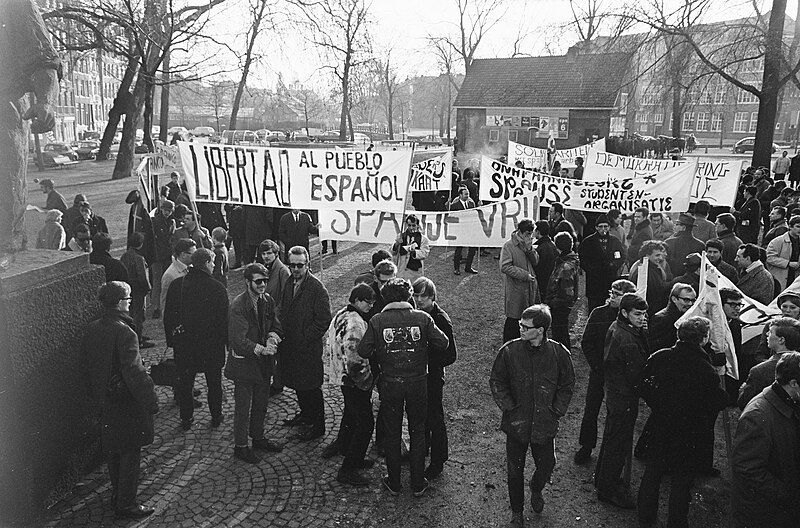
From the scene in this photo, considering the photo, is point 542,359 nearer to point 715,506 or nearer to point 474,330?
point 715,506

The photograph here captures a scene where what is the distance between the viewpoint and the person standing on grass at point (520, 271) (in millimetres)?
7586

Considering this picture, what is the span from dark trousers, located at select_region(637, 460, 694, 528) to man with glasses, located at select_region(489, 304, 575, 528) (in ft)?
2.55

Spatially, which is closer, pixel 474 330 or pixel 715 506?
pixel 715 506

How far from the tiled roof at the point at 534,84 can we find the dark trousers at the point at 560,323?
119 feet

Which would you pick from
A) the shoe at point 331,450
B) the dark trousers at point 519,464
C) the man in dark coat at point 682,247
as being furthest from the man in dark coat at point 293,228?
the dark trousers at point 519,464

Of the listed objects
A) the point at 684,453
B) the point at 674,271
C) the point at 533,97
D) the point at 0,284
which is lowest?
the point at 684,453

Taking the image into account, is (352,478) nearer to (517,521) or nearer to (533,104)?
(517,521)

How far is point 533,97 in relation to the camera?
4475cm

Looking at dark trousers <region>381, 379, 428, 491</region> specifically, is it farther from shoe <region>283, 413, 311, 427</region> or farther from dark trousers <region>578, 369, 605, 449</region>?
dark trousers <region>578, 369, 605, 449</region>

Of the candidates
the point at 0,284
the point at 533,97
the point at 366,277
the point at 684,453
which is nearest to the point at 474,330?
the point at 366,277

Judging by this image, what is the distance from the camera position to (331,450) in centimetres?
580

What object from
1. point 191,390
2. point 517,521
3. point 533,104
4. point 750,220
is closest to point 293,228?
point 191,390

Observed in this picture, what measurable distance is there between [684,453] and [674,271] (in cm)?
416

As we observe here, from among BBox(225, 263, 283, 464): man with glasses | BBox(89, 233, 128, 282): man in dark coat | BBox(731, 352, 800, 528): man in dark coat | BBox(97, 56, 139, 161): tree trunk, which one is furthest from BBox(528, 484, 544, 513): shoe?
BBox(97, 56, 139, 161): tree trunk
